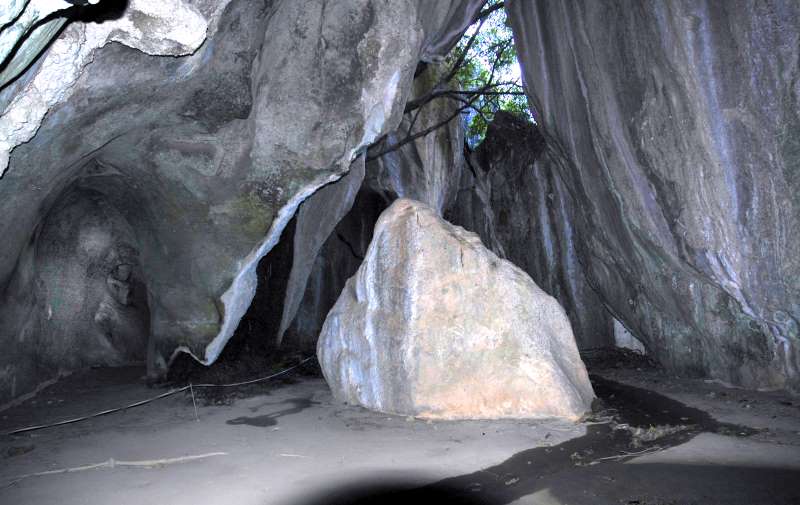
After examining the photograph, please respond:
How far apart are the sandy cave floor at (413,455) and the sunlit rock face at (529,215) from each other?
4.34 meters

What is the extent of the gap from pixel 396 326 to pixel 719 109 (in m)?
3.97

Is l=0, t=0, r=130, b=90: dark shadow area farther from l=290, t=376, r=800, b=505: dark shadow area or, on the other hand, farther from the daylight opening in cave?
l=290, t=376, r=800, b=505: dark shadow area

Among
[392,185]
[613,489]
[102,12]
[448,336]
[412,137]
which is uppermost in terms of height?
[412,137]

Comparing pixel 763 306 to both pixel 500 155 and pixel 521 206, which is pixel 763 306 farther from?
pixel 500 155

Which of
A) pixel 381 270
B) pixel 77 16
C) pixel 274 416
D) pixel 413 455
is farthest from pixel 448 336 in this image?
pixel 77 16

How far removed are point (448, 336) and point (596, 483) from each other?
236 centimetres

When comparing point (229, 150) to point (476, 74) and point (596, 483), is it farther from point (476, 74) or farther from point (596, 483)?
point (476, 74)

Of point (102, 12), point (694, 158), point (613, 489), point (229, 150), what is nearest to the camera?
point (102, 12)

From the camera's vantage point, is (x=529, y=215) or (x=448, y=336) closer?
(x=448, y=336)

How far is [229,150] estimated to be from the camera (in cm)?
725

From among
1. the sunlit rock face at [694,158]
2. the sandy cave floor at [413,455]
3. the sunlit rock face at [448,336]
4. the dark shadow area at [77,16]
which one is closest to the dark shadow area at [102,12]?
the dark shadow area at [77,16]

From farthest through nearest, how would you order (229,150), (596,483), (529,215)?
1. (529,215)
2. (229,150)
3. (596,483)

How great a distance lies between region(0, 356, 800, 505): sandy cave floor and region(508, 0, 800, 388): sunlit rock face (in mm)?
974

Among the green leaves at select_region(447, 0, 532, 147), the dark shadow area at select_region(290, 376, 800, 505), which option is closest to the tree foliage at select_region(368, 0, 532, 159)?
the green leaves at select_region(447, 0, 532, 147)
